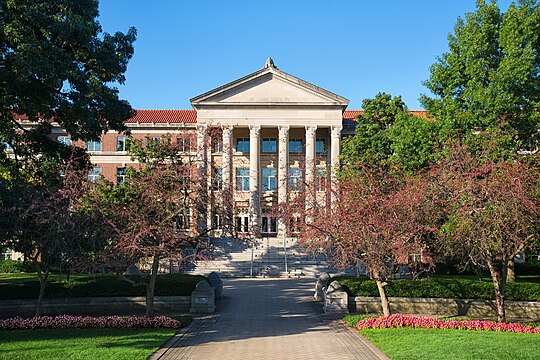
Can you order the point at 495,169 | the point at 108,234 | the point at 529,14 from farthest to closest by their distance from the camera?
1. the point at 529,14
2. the point at 495,169
3. the point at 108,234

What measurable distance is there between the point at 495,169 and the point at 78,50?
1642 centimetres

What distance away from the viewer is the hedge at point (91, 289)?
1920cm

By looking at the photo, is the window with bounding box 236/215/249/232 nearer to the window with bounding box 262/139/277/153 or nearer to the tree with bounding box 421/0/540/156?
the window with bounding box 262/139/277/153

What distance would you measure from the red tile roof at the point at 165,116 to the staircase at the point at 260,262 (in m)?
16.9

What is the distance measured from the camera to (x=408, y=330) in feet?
50.2

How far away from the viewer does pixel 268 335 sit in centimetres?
1520

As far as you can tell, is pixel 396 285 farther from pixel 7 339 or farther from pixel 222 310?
pixel 7 339

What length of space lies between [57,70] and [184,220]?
7189mm

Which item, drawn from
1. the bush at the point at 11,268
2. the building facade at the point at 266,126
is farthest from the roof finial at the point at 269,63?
the bush at the point at 11,268

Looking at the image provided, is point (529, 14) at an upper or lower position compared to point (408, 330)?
upper

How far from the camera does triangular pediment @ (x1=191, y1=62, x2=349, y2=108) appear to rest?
160 feet

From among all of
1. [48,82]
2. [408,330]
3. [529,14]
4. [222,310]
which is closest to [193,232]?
[222,310]

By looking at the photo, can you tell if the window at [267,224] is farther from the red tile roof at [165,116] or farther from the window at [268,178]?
the red tile roof at [165,116]

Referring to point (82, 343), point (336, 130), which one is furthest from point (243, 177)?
point (82, 343)
